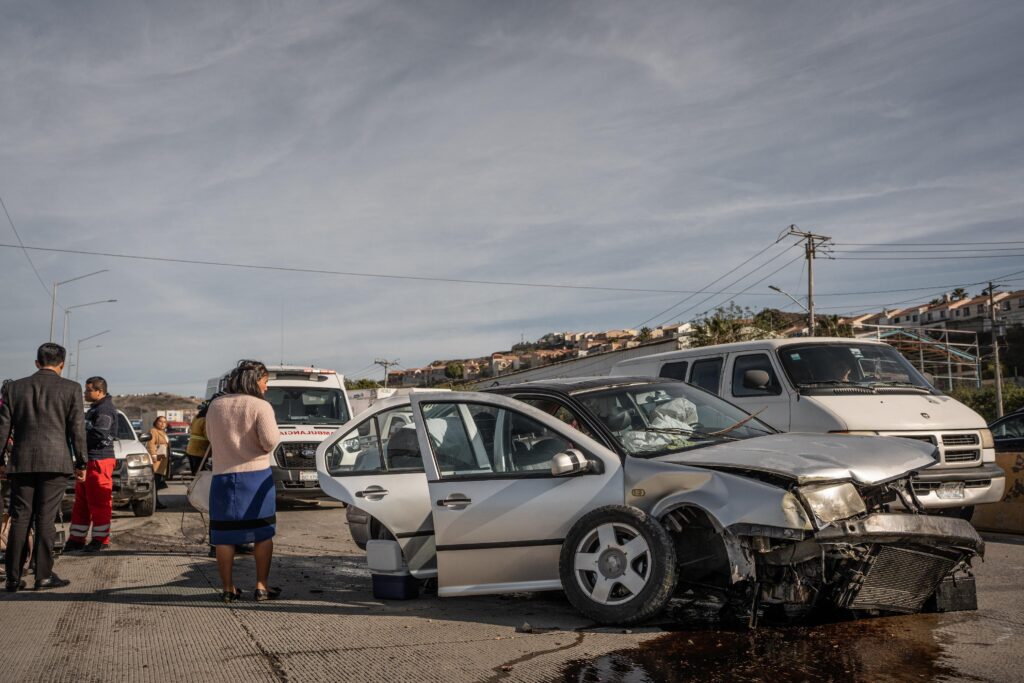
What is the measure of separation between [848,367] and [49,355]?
7713 millimetres

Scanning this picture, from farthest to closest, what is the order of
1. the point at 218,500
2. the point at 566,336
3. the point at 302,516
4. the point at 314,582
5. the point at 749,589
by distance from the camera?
the point at 566,336
the point at 302,516
the point at 314,582
the point at 218,500
the point at 749,589

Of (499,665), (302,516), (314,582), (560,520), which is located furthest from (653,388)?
(302,516)

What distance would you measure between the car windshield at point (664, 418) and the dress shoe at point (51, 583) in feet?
14.3

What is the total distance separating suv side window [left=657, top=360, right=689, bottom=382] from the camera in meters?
10.7

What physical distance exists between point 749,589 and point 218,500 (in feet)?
11.9

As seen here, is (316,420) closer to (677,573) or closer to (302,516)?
(302,516)

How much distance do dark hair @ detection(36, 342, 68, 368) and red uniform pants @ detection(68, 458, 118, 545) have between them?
4.97 ft

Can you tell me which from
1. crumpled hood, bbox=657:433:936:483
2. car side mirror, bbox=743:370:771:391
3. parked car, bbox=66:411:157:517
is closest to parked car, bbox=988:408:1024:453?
car side mirror, bbox=743:370:771:391

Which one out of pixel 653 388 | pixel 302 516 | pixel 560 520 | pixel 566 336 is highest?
pixel 566 336

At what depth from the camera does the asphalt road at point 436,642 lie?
4238 millimetres

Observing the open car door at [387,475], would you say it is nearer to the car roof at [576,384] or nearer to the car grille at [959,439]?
the car roof at [576,384]

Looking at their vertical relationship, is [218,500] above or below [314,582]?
above

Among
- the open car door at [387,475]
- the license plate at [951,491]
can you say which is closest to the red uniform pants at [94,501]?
the open car door at [387,475]

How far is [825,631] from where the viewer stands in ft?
16.0
